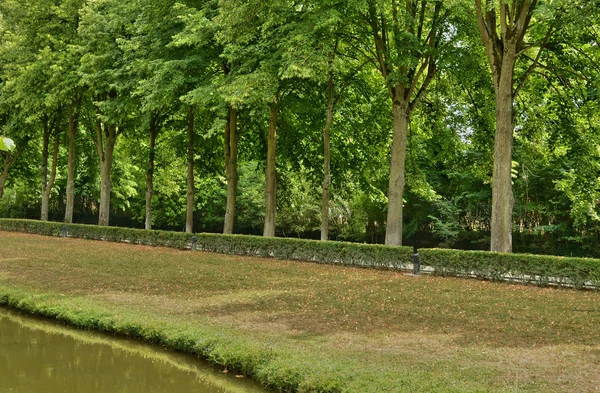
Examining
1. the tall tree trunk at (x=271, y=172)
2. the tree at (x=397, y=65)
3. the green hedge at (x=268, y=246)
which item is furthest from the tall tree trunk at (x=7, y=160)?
the tree at (x=397, y=65)

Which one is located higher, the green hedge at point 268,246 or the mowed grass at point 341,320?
the green hedge at point 268,246

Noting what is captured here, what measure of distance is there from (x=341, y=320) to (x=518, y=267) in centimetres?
860

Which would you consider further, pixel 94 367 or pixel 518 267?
pixel 518 267

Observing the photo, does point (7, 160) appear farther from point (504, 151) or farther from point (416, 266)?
point (504, 151)

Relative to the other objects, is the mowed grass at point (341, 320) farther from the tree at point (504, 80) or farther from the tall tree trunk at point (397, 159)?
the tall tree trunk at point (397, 159)

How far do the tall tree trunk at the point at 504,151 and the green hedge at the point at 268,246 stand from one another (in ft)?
11.5

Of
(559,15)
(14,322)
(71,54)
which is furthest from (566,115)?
(71,54)

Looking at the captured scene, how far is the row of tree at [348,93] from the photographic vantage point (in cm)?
2138

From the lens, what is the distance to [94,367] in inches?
420

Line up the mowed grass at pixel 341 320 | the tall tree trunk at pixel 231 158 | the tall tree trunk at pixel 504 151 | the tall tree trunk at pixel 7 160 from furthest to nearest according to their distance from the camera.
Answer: the tall tree trunk at pixel 7 160
the tall tree trunk at pixel 231 158
the tall tree trunk at pixel 504 151
the mowed grass at pixel 341 320

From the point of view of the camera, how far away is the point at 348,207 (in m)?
41.4

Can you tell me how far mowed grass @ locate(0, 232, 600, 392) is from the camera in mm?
9227

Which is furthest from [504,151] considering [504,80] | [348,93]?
[348,93]

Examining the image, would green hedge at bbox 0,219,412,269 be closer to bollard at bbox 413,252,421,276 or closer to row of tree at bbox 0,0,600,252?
bollard at bbox 413,252,421,276
